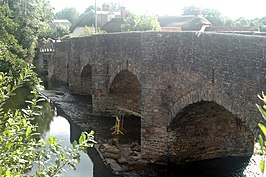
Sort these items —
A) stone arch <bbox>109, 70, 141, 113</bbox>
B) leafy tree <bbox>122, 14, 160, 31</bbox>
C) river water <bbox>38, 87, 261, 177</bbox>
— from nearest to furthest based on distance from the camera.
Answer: river water <bbox>38, 87, 261, 177</bbox>
stone arch <bbox>109, 70, 141, 113</bbox>
leafy tree <bbox>122, 14, 160, 31</bbox>

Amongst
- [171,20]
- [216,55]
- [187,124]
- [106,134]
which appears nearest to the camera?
[216,55]

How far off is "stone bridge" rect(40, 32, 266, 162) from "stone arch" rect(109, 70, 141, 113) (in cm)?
8

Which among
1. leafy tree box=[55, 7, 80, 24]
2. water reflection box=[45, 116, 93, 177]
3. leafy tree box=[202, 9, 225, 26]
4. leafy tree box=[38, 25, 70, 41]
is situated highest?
leafy tree box=[55, 7, 80, 24]

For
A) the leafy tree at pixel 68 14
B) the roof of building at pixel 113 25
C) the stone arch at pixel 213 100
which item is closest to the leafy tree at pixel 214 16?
the roof of building at pixel 113 25

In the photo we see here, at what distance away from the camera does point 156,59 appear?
1308 cm

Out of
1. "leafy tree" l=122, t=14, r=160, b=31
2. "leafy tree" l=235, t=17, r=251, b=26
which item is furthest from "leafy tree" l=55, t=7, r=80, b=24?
"leafy tree" l=122, t=14, r=160, b=31

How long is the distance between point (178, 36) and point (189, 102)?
2.18m

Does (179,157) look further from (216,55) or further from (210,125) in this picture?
(216,55)

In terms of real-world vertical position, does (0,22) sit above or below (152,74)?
above

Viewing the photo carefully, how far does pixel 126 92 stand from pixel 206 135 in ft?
23.5

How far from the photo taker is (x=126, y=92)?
19.8 m

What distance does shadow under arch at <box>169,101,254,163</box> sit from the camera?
12.7m

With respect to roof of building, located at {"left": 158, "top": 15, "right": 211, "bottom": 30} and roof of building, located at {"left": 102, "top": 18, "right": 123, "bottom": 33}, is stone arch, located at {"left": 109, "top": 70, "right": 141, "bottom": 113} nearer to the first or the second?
roof of building, located at {"left": 158, "top": 15, "right": 211, "bottom": 30}

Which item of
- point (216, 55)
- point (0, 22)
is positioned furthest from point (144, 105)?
point (0, 22)
